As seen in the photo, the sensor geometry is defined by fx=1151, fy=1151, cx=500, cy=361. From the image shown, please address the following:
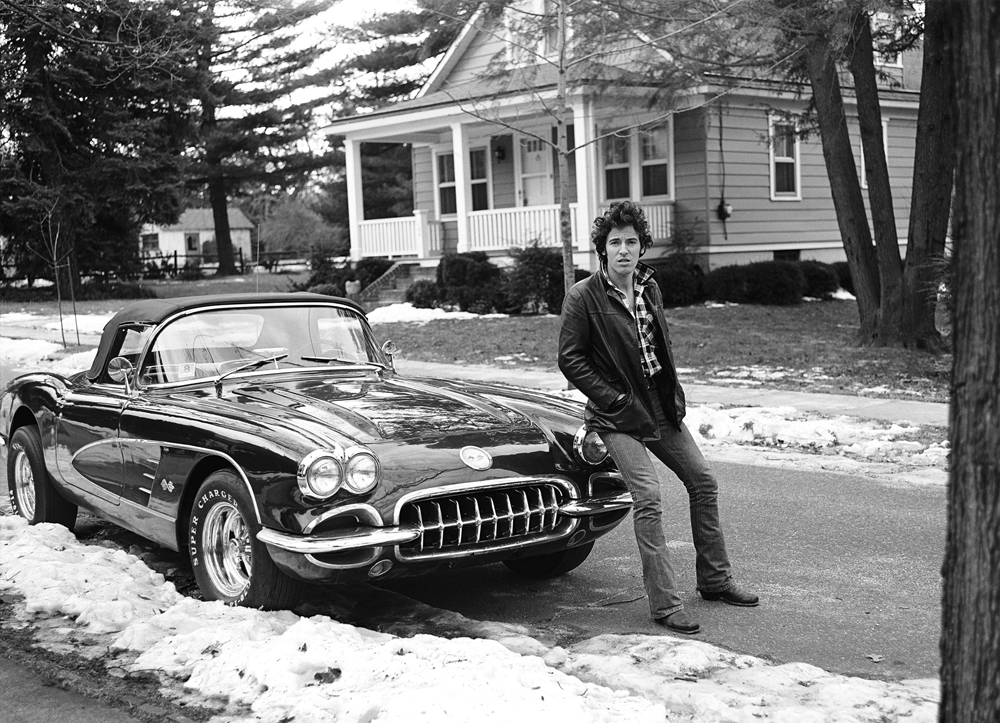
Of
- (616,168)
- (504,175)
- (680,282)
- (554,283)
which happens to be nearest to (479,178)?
(504,175)

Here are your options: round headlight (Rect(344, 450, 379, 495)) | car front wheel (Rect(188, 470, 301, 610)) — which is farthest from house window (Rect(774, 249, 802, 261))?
round headlight (Rect(344, 450, 379, 495))

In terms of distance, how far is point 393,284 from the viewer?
28.2 meters

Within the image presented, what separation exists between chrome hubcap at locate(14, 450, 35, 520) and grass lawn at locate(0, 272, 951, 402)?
28.9ft

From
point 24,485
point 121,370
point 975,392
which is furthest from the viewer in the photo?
point 24,485

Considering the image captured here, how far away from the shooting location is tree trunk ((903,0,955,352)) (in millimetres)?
15742

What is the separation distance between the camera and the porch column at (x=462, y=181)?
86.5 ft

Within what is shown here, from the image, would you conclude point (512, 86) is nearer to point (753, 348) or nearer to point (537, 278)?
point (537, 278)

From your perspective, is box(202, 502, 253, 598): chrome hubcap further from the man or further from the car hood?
the man

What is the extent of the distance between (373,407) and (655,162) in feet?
70.0

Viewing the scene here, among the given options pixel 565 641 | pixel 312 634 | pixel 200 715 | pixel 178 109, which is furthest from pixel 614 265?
pixel 178 109

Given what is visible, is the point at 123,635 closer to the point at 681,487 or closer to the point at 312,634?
the point at 312,634

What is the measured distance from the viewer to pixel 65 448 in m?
→ 6.84

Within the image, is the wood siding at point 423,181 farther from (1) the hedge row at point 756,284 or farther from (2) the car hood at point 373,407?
(2) the car hood at point 373,407

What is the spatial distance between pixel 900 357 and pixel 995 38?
14.0m
